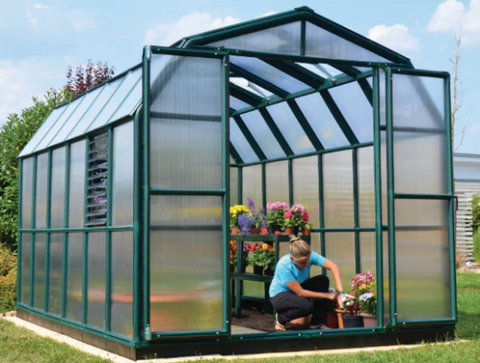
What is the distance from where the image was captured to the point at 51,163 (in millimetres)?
10727

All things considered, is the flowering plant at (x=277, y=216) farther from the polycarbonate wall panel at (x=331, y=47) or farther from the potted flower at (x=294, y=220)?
the polycarbonate wall panel at (x=331, y=47)

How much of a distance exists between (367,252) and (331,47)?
291 centimetres

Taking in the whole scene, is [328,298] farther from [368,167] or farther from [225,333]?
[368,167]

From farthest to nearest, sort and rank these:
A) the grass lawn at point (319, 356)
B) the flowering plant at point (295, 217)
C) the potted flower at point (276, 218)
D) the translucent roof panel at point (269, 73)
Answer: the potted flower at point (276, 218) < the flowering plant at point (295, 217) < the translucent roof panel at point (269, 73) < the grass lawn at point (319, 356)

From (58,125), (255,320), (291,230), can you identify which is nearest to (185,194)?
(291,230)

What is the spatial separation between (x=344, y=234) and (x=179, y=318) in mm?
4012

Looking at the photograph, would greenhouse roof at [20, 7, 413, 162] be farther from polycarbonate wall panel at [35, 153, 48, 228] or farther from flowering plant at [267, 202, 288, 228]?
flowering plant at [267, 202, 288, 228]

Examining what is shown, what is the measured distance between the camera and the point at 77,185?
9.56m

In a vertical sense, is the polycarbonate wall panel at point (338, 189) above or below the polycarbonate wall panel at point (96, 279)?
above

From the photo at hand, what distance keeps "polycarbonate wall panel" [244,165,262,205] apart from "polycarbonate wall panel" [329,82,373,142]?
2.61 m

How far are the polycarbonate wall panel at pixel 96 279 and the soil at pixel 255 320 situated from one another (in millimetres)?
2146

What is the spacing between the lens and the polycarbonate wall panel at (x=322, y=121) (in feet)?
36.4

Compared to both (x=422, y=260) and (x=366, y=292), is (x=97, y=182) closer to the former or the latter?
(x=366, y=292)

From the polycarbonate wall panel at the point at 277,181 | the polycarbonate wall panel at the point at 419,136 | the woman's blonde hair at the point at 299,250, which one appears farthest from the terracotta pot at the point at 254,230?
the polycarbonate wall panel at the point at 419,136
